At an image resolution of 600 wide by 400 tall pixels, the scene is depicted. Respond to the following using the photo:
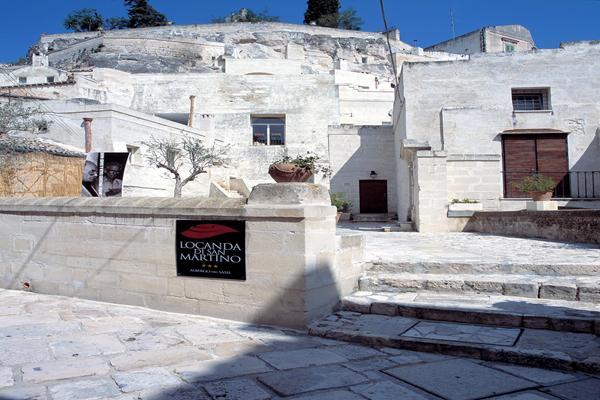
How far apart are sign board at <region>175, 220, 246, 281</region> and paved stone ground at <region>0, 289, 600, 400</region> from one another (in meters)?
0.61

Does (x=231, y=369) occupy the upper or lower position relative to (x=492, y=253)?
lower

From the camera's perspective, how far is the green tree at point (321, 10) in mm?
67312

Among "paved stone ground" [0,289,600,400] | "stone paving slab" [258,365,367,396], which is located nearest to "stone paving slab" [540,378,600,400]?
"paved stone ground" [0,289,600,400]

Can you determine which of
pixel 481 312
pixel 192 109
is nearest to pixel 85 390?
pixel 481 312

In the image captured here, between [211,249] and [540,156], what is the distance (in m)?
14.5

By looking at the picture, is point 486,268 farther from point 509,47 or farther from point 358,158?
point 509,47

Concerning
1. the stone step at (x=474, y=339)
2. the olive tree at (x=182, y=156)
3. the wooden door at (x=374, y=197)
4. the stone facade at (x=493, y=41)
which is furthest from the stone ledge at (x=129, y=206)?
the stone facade at (x=493, y=41)

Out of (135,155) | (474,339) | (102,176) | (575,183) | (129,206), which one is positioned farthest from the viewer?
(135,155)

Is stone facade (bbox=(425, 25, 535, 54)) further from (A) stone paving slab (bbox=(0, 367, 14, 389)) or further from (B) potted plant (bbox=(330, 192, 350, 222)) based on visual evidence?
(A) stone paving slab (bbox=(0, 367, 14, 389))

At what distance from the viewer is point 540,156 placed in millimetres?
15938

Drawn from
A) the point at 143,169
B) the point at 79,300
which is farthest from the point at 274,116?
the point at 79,300

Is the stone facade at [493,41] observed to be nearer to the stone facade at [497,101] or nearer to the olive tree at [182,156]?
the stone facade at [497,101]

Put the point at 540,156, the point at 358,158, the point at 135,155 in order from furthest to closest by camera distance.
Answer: the point at 358,158
the point at 135,155
the point at 540,156

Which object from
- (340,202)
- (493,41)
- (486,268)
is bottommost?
(486,268)
